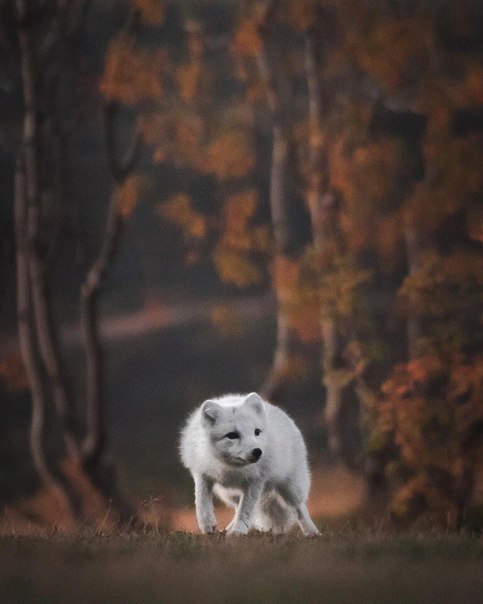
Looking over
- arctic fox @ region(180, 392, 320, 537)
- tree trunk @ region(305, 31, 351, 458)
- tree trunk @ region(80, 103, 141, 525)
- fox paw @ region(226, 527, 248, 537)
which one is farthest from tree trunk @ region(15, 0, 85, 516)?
fox paw @ region(226, 527, 248, 537)

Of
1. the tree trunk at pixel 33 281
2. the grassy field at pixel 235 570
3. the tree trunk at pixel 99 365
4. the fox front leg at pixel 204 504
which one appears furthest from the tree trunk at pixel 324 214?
the grassy field at pixel 235 570

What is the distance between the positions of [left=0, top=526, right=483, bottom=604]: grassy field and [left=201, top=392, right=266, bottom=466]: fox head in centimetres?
48

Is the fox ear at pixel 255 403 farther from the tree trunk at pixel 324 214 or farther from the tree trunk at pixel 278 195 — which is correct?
the tree trunk at pixel 278 195

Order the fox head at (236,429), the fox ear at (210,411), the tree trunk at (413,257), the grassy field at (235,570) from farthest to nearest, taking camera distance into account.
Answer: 1. the tree trunk at (413,257)
2. the fox ear at (210,411)
3. the fox head at (236,429)
4. the grassy field at (235,570)

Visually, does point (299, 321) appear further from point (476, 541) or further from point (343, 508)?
point (476, 541)

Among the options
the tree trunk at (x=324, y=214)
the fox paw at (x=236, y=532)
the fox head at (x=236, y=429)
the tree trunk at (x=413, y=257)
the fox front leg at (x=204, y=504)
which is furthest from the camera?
the tree trunk at (x=413, y=257)

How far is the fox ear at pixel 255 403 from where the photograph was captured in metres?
6.34

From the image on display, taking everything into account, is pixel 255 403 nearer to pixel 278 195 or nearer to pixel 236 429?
pixel 236 429

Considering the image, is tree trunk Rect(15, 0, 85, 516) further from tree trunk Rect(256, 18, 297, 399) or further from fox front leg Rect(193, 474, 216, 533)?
fox front leg Rect(193, 474, 216, 533)

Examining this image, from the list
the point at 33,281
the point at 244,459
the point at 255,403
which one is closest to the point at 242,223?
the point at 33,281

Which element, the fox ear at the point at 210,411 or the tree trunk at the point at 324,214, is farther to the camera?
the tree trunk at the point at 324,214

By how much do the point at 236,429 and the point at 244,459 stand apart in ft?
0.58

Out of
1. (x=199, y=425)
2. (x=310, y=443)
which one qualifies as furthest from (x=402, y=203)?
(x=199, y=425)

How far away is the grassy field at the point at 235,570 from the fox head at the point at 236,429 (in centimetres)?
48
